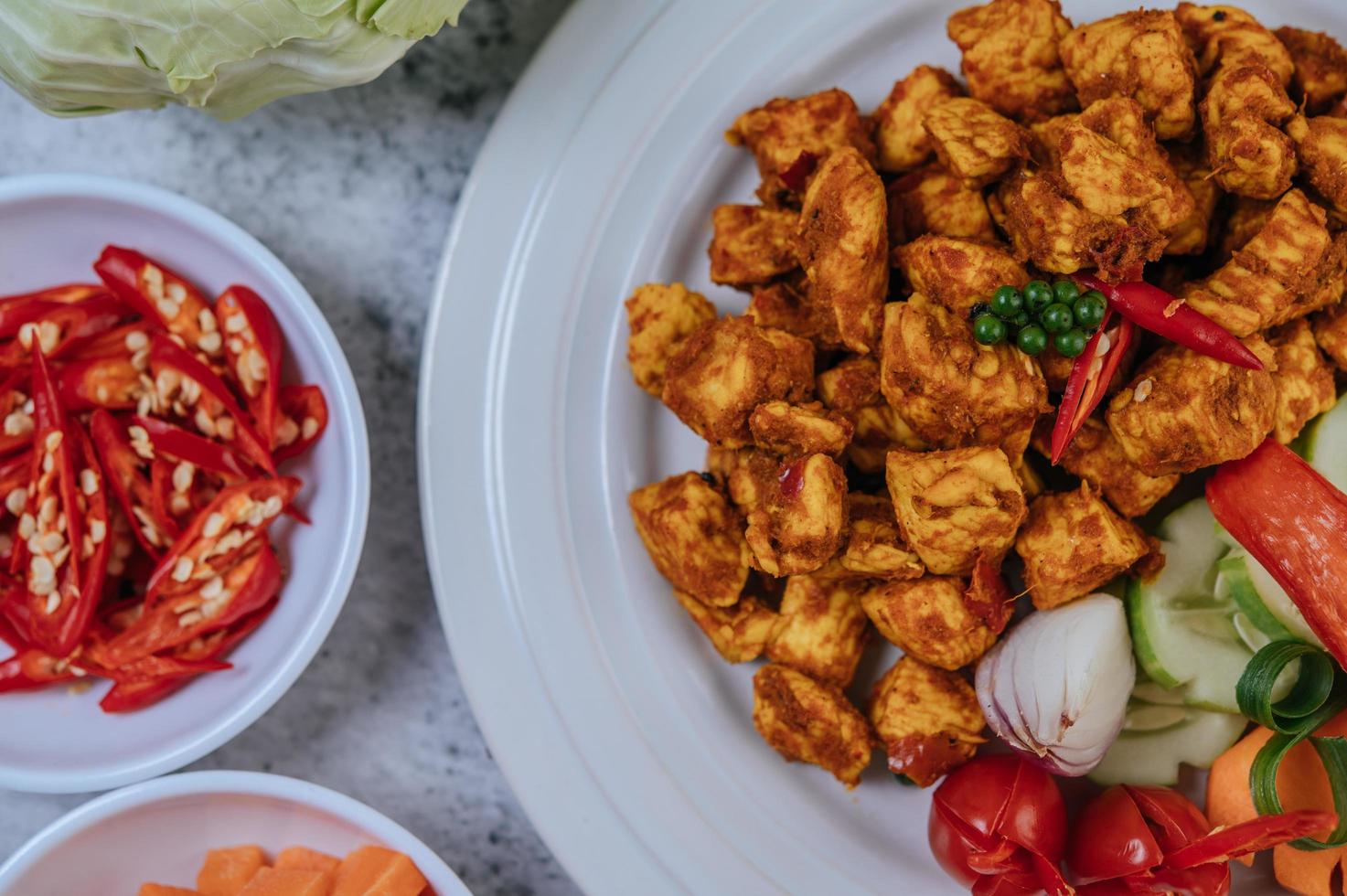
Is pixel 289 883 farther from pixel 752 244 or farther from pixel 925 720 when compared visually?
pixel 752 244

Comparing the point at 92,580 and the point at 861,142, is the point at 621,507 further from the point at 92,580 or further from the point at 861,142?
the point at 92,580

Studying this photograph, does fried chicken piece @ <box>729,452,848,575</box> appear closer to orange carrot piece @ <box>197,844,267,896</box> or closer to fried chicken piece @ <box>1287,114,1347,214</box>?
fried chicken piece @ <box>1287,114,1347,214</box>

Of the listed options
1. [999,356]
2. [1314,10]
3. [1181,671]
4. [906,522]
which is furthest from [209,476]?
[1314,10]

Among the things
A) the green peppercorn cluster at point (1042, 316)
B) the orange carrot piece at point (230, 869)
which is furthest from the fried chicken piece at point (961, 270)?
the orange carrot piece at point (230, 869)

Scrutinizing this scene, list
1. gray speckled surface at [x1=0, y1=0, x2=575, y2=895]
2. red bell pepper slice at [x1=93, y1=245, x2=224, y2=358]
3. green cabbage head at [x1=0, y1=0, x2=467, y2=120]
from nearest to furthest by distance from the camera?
green cabbage head at [x1=0, y1=0, x2=467, y2=120], red bell pepper slice at [x1=93, y1=245, x2=224, y2=358], gray speckled surface at [x1=0, y1=0, x2=575, y2=895]

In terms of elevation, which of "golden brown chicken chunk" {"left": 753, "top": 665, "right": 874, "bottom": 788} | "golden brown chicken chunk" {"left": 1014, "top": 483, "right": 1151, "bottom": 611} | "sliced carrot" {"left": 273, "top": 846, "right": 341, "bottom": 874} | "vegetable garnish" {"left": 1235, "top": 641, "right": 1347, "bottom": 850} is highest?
"golden brown chicken chunk" {"left": 1014, "top": 483, "right": 1151, "bottom": 611}

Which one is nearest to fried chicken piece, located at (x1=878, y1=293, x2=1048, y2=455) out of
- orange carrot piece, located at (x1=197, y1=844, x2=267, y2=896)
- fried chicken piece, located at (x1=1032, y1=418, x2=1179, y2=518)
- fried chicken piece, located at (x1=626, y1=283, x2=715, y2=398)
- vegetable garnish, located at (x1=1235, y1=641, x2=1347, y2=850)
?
fried chicken piece, located at (x1=1032, y1=418, x2=1179, y2=518)

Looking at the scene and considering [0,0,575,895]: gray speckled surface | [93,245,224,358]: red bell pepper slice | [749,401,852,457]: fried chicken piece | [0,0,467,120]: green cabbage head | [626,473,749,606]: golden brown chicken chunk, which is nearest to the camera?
[0,0,467,120]: green cabbage head

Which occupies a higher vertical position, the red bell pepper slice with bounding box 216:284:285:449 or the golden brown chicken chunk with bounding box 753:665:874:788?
the red bell pepper slice with bounding box 216:284:285:449
